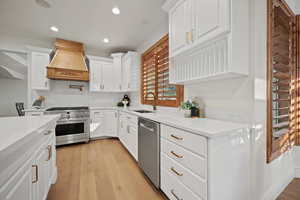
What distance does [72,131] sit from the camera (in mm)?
3238

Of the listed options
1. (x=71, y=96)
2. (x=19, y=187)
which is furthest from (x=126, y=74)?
(x=19, y=187)

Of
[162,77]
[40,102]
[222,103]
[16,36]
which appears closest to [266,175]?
[222,103]

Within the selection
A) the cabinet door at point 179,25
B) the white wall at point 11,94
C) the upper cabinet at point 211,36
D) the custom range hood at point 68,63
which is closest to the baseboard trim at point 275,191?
the upper cabinet at point 211,36

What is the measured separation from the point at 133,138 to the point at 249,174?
171 centimetres

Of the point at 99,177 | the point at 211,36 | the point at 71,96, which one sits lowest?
the point at 99,177

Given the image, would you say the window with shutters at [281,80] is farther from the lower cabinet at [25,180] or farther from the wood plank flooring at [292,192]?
the lower cabinet at [25,180]

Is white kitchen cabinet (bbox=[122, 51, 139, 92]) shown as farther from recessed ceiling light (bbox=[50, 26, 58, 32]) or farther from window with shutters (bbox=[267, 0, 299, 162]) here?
window with shutters (bbox=[267, 0, 299, 162])

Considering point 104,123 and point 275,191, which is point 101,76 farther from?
point 275,191

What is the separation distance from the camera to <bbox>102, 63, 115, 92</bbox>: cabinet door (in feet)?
12.8

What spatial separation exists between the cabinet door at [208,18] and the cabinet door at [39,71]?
3.61m

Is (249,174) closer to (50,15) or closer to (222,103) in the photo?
(222,103)

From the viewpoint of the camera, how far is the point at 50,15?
2.34 meters

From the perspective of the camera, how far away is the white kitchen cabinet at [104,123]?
3.57 meters

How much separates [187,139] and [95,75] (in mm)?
3449
